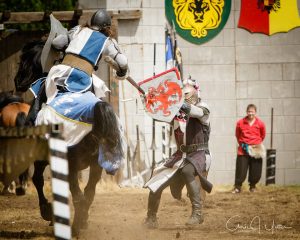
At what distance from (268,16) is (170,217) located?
22.5ft

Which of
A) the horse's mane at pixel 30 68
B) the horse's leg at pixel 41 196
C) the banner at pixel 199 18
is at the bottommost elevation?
the horse's leg at pixel 41 196

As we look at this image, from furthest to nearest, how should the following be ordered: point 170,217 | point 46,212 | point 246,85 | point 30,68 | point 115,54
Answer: point 246,85 → point 170,217 → point 30,68 → point 46,212 → point 115,54

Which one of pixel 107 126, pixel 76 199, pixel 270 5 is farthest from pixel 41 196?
pixel 270 5

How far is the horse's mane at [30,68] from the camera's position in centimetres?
947

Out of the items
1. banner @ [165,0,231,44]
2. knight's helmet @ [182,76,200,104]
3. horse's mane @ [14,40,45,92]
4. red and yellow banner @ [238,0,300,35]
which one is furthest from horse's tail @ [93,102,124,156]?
red and yellow banner @ [238,0,300,35]

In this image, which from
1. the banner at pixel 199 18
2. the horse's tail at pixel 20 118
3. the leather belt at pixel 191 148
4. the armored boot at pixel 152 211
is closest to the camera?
the armored boot at pixel 152 211

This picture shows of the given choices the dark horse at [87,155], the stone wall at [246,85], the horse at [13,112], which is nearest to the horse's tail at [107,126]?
the dark horse at [87,155]

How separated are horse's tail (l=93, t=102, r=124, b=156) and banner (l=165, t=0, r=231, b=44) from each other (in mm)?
8135

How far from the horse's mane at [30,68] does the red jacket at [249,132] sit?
6674mm

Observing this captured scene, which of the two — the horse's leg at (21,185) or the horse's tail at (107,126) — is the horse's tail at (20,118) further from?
the horse's tail at (107,126)

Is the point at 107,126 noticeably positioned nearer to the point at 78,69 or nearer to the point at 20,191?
the point at 78,69

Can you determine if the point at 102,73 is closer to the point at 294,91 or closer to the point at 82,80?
the point at 294,91

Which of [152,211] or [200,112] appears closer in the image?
[152,211]

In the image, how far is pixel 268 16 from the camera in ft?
54.5
